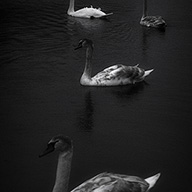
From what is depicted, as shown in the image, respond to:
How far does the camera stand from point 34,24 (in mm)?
17562

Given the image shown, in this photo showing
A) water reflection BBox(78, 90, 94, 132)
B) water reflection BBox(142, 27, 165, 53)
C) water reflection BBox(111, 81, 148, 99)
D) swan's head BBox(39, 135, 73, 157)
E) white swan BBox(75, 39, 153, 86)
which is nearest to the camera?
swan's head BBox(39, 135, 73, 157)

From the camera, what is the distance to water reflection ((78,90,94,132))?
987cm

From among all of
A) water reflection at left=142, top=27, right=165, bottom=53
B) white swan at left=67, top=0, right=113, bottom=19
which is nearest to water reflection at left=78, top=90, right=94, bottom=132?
water reflection at left=142, top=27, right=165, bottom=53

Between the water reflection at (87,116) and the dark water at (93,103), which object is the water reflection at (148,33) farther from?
the water reflection at (87,116)

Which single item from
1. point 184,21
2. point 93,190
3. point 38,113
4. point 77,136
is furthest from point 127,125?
point 184,21

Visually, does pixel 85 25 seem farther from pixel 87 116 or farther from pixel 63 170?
pixel 63 170

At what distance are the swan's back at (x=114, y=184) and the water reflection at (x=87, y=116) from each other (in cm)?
296

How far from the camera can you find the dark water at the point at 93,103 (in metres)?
8.40

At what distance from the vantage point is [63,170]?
643 centimetres

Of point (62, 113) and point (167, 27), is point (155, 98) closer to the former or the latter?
point (62, 113)

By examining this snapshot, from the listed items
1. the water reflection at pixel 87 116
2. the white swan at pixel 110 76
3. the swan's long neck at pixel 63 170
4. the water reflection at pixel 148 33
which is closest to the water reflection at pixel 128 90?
the white swan at pixel 110 76

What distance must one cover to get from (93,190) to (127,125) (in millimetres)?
3466

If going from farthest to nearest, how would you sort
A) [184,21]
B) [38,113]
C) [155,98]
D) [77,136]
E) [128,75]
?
[184,21] < [128,75] < [155,98] < [38,113] < [77,136]

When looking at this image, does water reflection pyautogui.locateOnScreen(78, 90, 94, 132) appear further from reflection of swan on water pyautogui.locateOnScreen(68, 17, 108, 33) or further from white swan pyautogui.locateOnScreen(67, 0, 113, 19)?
white swan pyautogui.locateOnScreen(67, 0, 113, 19)
